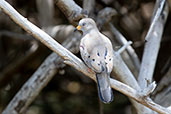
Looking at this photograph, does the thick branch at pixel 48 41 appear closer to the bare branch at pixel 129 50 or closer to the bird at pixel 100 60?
the bird at pixel 100 60

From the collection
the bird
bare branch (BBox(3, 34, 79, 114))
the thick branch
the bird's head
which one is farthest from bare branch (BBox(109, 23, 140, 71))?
the thick branch

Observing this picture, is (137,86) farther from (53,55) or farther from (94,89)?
(94,89)

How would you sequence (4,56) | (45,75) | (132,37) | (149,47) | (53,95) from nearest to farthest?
(149,47) → (45,75) → (132,37) → (4,56) → (53,95)

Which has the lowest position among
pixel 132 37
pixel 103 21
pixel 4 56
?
pixel 132 37

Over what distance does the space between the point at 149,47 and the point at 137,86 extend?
0.55m

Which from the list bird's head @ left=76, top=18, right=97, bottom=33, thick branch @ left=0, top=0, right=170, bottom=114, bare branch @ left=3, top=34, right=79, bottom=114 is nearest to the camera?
thick branch @ left=0, top=0, right=170, bottom=114

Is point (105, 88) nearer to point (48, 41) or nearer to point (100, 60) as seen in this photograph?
point (100, 60)

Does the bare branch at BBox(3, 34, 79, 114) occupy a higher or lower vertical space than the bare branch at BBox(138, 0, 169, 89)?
higher

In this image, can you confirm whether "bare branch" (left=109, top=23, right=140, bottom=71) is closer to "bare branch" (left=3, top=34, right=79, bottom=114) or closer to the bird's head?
"bare branch" (left=3, top=34, right=79, bottom=114)


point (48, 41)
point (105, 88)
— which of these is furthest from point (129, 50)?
point (48, 41)

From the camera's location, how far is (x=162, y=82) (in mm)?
4898

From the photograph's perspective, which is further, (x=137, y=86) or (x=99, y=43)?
(x=137, y=86)

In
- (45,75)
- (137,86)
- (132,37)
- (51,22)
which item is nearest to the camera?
(137,86)

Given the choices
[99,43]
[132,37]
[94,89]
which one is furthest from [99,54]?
[94,89]
